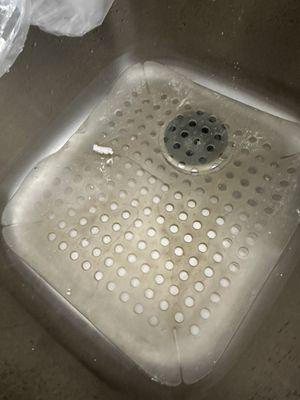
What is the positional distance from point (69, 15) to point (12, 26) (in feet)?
0.47

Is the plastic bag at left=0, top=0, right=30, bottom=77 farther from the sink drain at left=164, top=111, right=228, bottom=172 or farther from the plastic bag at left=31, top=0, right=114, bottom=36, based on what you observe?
the sink drain at left=164, top=111, right=228, bottom=172

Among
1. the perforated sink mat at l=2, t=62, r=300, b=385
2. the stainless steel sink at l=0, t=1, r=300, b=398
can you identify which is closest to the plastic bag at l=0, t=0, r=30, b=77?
the stainless steel sink at l=0, t=1, r=300, b=398

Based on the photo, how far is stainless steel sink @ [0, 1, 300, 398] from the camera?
2.38ft

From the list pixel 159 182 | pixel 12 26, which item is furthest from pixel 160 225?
pixel 12 26

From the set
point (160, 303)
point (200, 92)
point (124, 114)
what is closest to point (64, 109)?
point (124, 114)

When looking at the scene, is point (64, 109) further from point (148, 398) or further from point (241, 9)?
point (148, 398)

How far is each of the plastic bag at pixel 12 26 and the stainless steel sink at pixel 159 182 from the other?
66 mm

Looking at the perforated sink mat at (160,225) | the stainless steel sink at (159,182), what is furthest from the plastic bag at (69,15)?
the perforated sink mat at (160,225)

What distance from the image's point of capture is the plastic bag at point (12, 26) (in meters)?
0.69

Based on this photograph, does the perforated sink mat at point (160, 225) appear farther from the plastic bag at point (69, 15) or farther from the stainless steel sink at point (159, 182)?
the plastic bag at point (69, 15)

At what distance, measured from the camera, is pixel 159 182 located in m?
0.84

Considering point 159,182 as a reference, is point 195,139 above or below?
above

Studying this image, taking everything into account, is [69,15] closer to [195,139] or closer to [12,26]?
[12,26]

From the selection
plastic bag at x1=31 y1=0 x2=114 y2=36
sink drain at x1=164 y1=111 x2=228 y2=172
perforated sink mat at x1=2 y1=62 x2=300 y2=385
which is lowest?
perforated sink mat at x1=2 y1=62 x2=300 y2=385
